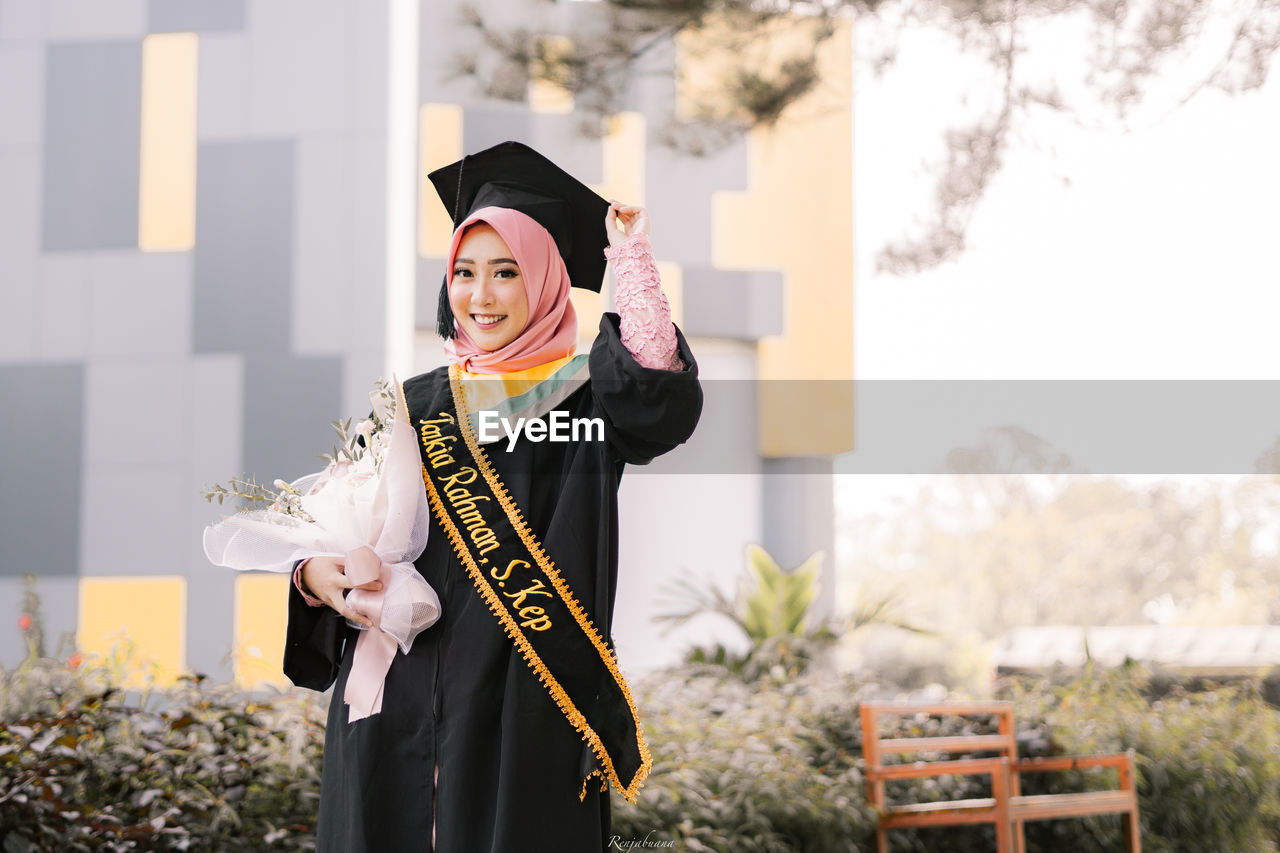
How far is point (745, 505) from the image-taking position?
6133 mm

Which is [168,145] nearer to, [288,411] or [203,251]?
[203,251]

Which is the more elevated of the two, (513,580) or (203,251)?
(203,251)

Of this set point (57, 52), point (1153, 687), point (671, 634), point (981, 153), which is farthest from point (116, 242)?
point (1153, 687)

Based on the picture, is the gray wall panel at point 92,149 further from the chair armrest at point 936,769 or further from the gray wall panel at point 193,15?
the chair armrest at point 936,769

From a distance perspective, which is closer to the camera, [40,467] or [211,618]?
[211,618]

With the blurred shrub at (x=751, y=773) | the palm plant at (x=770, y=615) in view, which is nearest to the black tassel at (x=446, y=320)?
Result: the blurred shrub at (x=751, y=773)

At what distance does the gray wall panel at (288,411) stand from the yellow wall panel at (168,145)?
78 cm

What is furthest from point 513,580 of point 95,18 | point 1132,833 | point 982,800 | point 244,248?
point 95,18

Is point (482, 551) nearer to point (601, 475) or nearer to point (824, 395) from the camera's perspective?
point (601, 475)

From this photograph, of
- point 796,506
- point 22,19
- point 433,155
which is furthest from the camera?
point 796,506

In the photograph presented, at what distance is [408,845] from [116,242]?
15.3ft

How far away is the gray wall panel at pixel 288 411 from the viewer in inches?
205

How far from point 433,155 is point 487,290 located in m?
4.15

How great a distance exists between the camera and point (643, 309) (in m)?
1.54
